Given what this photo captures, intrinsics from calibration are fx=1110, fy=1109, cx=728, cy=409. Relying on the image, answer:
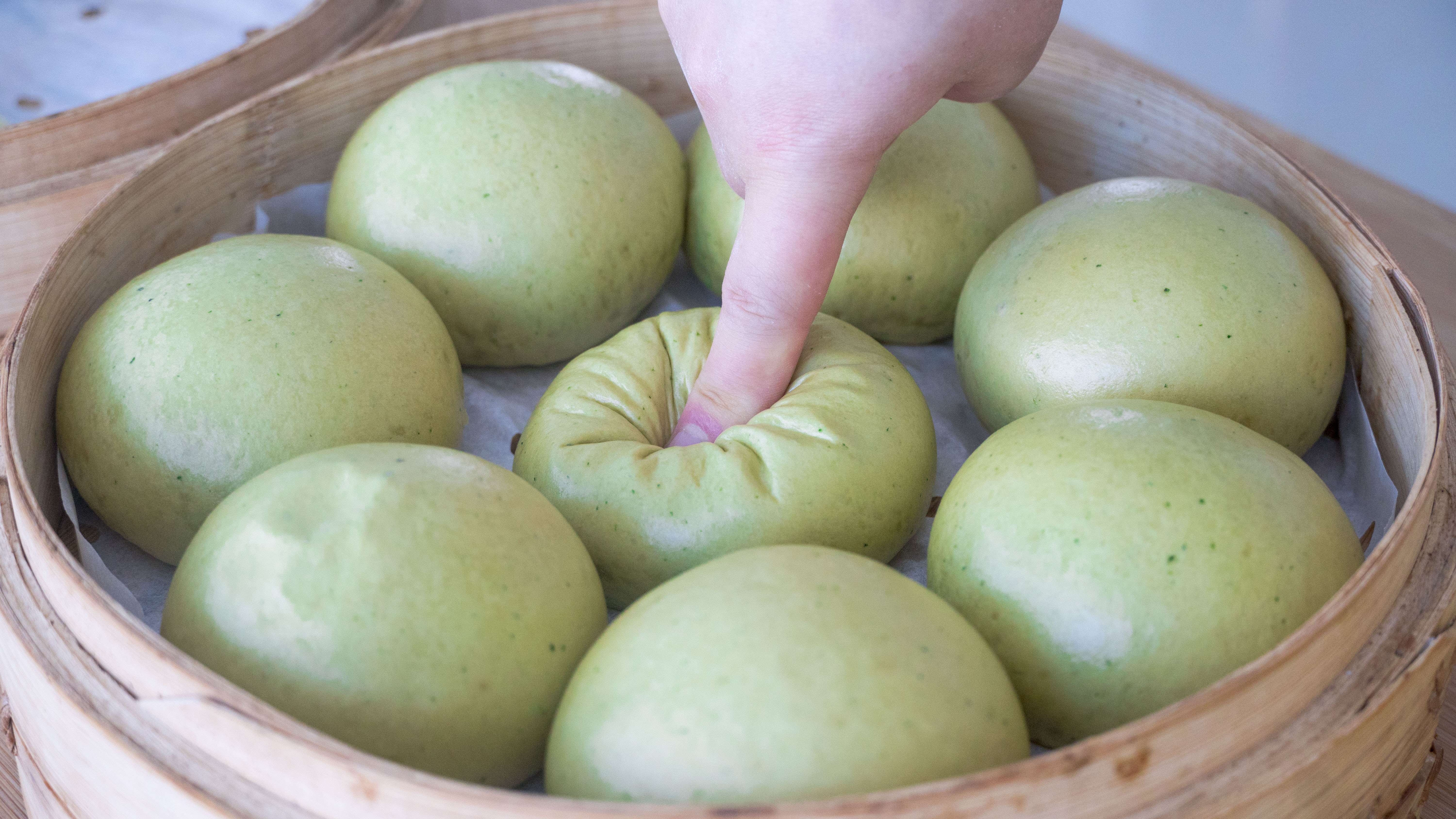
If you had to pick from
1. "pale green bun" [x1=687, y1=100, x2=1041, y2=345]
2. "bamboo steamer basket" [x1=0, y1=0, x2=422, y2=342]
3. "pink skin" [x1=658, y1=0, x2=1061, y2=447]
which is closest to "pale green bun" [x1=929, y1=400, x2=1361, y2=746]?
"pink skin" [x1=658, y1=0, x2=1061, y2=447]

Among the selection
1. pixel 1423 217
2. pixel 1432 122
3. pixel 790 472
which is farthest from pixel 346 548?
pixel 1432 122

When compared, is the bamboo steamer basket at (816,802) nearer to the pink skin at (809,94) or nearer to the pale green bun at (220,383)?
the pale green bun at (220,383)

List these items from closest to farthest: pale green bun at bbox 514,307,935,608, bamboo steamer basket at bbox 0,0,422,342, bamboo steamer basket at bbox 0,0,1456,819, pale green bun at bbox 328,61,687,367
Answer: bamboo steamer basket at bbox 0,0,1456,819, pale green bun at bbox 514,307,935,608, pale green bun at bbox 328,61,687,367, bamboo steamer basket at bbox 0,0,422,342

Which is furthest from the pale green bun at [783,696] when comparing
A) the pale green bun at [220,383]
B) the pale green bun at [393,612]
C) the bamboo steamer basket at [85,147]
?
the bamboo steamer basket at [85,147]

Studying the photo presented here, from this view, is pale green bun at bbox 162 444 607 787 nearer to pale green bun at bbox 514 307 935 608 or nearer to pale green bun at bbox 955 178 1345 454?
pale green bun at bbox 514 307 935 608

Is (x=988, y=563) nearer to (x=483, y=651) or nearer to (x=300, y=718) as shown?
(x=483, y=651)

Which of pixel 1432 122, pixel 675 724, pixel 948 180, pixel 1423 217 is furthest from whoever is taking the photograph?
pixel 1432 122
